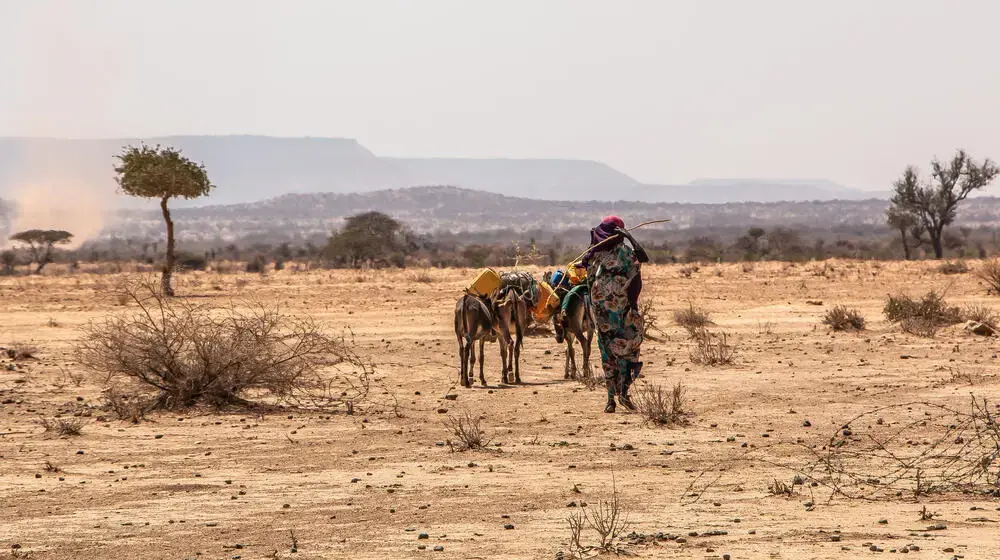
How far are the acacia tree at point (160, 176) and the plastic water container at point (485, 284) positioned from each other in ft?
74.1

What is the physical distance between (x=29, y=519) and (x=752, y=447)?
605 centimetres

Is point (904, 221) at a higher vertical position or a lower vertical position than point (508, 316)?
higher

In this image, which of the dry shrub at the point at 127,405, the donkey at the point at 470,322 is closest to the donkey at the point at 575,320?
the donkey at the point at 470,322

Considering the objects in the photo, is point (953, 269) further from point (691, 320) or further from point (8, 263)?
point (8, 263)

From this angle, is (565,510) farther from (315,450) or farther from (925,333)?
(925,333)

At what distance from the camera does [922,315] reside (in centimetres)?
2320

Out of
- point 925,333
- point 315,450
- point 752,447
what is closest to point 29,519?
point 315,450

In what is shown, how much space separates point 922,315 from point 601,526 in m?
17.0

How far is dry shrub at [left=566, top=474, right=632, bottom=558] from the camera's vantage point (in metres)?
7.64

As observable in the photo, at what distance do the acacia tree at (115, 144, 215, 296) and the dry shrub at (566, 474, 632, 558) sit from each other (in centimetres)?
3004

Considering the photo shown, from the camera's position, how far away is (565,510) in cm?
908

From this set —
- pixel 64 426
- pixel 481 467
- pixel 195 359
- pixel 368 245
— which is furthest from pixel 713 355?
pixel 368 245

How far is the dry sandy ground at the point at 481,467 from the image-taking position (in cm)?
816

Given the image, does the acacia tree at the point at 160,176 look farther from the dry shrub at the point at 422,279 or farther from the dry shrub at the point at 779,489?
the dry shrub at the point at 779,489
